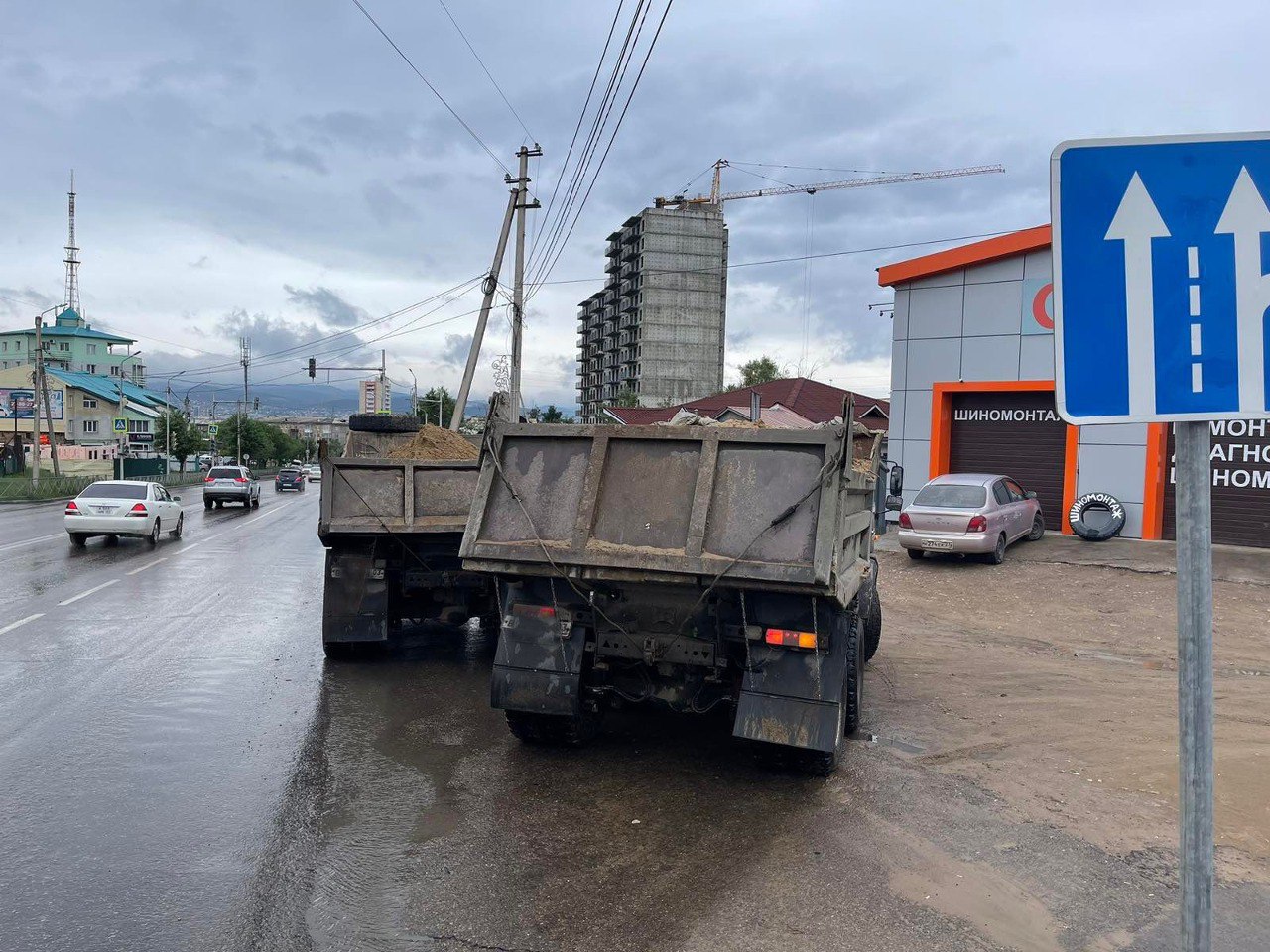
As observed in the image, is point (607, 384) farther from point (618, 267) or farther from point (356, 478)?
point (356, 478)

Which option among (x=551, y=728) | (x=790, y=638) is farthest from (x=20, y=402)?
(x=790, y=638)

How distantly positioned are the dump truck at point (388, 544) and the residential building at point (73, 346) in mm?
134298

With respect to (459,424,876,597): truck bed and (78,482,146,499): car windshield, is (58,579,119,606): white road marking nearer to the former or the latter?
(78,482,146,499): car windshield

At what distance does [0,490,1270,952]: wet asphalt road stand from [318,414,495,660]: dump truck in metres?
0.92

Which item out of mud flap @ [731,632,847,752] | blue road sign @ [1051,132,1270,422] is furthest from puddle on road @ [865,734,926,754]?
blue road sign @ [1051,132,1270,422]

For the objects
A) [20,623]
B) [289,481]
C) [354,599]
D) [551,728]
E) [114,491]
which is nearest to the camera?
[551,728]

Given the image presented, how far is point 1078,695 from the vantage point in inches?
349

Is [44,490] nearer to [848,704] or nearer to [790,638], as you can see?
[848,704]

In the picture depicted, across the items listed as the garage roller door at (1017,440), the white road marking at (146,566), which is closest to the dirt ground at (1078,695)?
the garage roller door at (1017,440)

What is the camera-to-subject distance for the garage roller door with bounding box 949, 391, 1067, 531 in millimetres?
19047

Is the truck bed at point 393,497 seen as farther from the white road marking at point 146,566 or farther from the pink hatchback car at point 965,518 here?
the pink hatchback car at point 965,518

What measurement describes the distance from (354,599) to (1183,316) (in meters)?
8.41

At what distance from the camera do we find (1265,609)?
1303cm

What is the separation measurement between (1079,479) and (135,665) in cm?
1641
